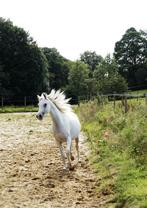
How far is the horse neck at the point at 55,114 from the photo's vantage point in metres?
10.7

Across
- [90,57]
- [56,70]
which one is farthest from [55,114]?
[90,57]

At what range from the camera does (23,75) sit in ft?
211

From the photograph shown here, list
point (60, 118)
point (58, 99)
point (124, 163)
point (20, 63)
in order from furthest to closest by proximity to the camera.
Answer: point (20, 63) → point (58, 99) → point (60, 118) → point (124, 163)

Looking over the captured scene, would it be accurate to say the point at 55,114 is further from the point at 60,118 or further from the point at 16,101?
the point at 16,101

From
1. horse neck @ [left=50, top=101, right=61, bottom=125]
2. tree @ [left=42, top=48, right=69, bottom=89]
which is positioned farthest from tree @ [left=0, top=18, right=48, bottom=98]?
horse neck @ [left=50, top=101, right=61, bottom=125]

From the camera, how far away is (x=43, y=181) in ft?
30.4

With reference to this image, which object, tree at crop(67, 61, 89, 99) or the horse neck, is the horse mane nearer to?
the horse neck

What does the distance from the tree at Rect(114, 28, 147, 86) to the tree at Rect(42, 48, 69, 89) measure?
11.7 m

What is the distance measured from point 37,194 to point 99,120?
10.6 meters

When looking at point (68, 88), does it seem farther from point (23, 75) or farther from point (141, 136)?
point (141, 136)

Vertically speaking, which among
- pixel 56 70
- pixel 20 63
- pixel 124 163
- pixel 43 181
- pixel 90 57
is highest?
pixel 90 57

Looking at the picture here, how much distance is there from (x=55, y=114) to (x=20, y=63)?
2202 inches

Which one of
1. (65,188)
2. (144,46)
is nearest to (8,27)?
(144,46)

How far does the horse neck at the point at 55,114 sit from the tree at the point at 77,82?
224 feet
